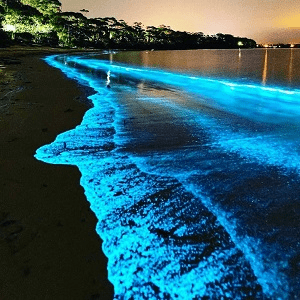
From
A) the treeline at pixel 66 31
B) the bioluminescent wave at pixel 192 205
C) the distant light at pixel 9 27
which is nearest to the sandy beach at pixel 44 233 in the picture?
the bioluminescent wave at pixel 192 205

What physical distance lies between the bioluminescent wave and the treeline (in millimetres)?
55378

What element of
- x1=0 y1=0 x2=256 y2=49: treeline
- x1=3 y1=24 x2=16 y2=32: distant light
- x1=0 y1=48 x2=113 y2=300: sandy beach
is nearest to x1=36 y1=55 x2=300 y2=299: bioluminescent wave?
x1=0 y1=48 x2=113 y2=300: sandy beach

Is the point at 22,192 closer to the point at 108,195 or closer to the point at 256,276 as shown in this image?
the point at 108,195

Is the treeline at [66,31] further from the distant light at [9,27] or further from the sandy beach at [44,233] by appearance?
the sandy beach at [44,233]

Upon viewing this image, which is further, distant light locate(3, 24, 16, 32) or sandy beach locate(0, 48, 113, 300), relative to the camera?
distant light locate(3, 24, 16, 32)

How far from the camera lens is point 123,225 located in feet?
10.2

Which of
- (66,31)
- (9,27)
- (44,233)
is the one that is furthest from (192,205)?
(66,31)

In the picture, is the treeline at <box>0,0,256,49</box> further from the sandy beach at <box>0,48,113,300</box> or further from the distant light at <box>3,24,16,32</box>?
the sandy beach at <box>0,48,113,300</box>

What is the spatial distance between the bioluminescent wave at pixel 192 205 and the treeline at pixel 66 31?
182 ft

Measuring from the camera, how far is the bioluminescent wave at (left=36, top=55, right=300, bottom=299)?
2.39 metres

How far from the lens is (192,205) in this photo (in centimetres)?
353

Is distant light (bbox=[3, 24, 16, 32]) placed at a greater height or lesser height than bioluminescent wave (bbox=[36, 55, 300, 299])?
greater

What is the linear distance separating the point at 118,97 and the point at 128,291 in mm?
10796

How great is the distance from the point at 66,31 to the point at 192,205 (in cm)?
10069
